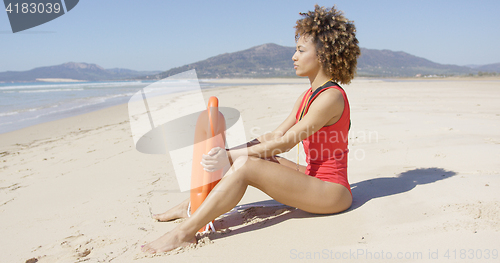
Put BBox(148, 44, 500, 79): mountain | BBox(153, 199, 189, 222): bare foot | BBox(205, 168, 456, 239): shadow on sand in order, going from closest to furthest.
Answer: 1. BBox(205, 168, 456, 239): shadow on sand
2. BBox(153, 199, 189, 222): bare foot
3. BBox(148, 44, 500, 79): mountain

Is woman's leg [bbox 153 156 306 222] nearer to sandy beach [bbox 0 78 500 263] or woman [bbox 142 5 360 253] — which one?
sandy beach [bbox 0 78 500 263]

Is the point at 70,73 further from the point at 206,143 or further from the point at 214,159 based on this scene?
the point at 214,159

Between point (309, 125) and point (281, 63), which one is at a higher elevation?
point (281, 63)

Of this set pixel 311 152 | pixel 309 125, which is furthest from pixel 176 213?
pixel 309 125

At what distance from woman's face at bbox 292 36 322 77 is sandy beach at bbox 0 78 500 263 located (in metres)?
1.08

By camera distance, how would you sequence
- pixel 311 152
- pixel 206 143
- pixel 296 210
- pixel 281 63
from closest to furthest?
pixel 206 143
pixel 311 152
pixel 296 210
pixel 281 63

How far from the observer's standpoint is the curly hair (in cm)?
216

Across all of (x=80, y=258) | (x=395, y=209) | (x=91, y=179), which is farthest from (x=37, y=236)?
(x=395, y=209)

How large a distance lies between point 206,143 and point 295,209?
0.92 metres

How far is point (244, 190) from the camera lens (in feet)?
6.64

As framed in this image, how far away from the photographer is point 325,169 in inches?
86.0

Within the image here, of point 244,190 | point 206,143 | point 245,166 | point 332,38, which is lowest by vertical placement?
point 244,190

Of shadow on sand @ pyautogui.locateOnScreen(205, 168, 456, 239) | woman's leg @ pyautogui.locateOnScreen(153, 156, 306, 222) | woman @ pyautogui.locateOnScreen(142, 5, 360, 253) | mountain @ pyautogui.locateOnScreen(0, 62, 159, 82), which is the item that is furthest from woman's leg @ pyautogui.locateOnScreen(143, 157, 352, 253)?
mountain @ pyautogui.locateOnScreen(0, 62, 159, 82)

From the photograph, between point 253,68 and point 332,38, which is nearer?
point 332,38
